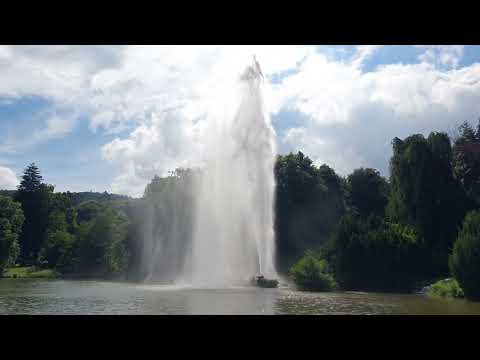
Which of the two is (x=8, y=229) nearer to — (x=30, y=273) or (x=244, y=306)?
(x=30, y=273)

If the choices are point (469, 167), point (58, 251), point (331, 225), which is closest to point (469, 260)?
point (469, 167)

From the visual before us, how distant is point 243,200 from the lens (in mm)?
39750

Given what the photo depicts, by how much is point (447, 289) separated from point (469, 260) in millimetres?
3505

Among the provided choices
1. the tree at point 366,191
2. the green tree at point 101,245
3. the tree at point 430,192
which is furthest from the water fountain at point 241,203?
the tree at point 366,191

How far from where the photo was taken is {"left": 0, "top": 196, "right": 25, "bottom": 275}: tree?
204 feet

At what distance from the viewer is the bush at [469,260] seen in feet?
91.8

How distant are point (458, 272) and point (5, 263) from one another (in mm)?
55425

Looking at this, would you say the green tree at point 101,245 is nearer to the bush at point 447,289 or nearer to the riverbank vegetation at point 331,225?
A: the riverbank vegetation at point 331,225

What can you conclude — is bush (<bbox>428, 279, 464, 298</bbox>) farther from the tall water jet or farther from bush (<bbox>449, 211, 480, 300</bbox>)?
the tall water jet

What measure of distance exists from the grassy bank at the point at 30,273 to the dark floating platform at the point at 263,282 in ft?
137
